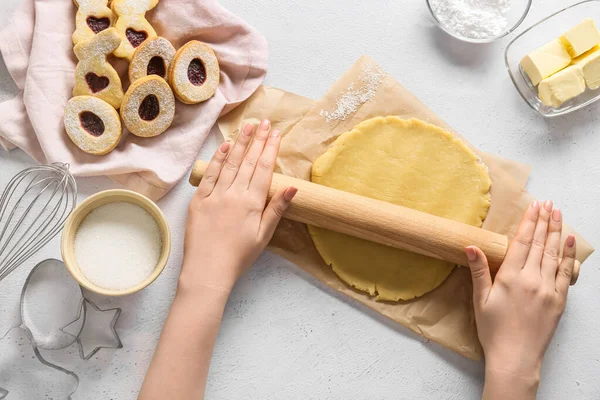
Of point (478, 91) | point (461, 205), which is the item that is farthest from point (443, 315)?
point (478, 91)

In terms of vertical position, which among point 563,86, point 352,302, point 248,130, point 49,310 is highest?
point 563,86

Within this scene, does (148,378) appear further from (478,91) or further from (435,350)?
(478,91)

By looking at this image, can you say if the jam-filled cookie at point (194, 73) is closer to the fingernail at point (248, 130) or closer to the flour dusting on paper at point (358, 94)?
the fingernail at point (248, 130)

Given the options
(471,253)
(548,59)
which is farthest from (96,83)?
(548,59)

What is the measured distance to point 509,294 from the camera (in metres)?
1.20

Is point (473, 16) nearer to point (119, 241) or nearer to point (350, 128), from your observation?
point (350, 128)

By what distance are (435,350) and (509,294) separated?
21 centimetres

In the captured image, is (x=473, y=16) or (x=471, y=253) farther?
(x=473, y=16)

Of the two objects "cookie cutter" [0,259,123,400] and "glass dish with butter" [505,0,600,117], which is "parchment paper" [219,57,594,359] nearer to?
"glass dish with butter" [505,0,600,117]

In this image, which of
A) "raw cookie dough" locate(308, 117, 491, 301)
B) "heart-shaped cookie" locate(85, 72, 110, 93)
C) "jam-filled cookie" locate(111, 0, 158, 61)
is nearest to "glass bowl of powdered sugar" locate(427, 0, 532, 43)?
"raw cookie dough" locate(308, 117, 491, 301)

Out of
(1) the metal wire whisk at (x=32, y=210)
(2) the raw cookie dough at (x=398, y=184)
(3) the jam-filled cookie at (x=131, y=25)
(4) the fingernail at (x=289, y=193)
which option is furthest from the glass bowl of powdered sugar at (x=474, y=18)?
(1) the metal wire whisk at (x=32, y=210)

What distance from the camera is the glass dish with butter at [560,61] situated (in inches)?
50.3

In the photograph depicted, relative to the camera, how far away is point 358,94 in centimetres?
131

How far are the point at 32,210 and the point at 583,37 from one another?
4.15 feet
